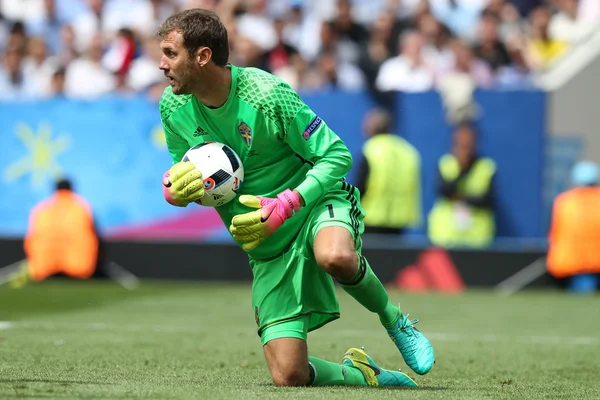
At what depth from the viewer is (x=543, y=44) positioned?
1502cm

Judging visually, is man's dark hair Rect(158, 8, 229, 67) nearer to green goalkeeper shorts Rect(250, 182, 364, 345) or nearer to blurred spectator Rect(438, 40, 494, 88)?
green goalkeeper shorts Rect(250, 182, 364, 345)

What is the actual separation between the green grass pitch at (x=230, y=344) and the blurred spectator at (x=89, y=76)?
10.2 feet

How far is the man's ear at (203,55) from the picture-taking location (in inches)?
222

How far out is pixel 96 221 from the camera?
1432cm

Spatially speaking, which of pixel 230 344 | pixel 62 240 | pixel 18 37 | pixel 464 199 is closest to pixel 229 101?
pixel 230 344

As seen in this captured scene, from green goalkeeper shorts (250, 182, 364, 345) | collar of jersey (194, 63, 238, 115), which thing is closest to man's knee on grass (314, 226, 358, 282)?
green goalkeeper shorts (250, 182, 364, 345)

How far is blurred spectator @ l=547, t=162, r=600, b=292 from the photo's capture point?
42.8ft

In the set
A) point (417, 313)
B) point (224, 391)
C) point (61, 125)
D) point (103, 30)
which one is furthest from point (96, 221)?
point (224, 391)

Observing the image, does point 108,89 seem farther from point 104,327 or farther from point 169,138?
point 169,138

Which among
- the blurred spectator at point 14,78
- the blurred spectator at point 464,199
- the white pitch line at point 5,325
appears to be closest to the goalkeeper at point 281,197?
the white pitch line at point 5,325

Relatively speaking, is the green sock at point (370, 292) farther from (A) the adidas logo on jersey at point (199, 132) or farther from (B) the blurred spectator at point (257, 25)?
(B) the blurred spectator at point (257, 25)

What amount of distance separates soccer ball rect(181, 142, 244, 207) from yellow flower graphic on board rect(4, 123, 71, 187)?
30.4ft

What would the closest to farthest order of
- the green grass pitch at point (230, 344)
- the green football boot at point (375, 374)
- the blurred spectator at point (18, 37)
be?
the green grass pitch at point (230, 344)
the green football boot at point (375, 374)
the blurred spectator at point (18, 37)

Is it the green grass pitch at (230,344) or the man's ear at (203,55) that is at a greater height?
the man's ear at (203,55)
